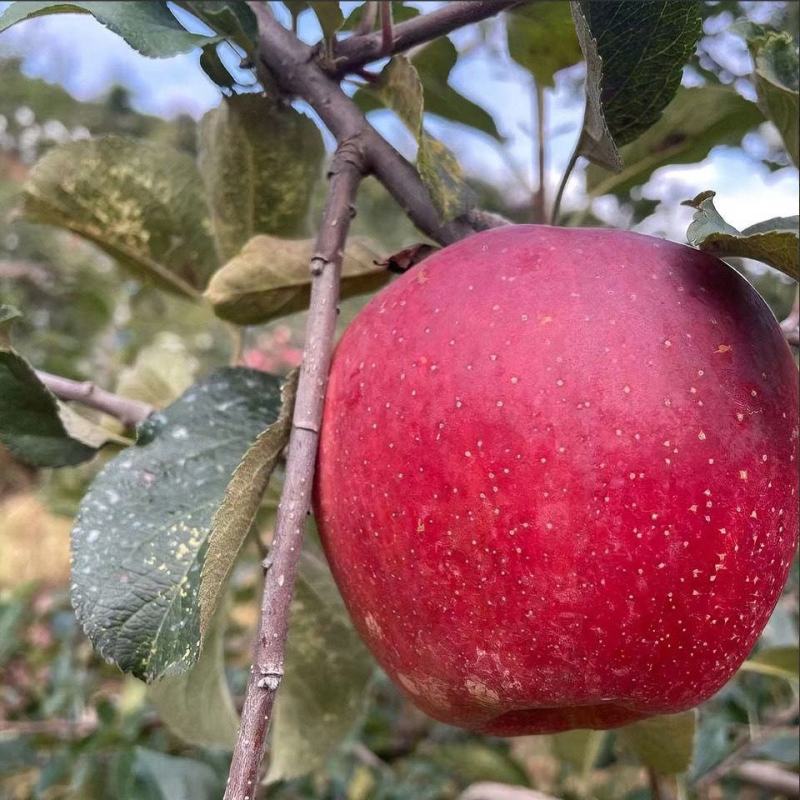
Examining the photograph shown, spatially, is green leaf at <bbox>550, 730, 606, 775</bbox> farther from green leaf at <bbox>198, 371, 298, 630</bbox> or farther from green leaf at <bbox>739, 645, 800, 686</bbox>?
green leaf at <bbox>198, 371, 298, 630</bbox>

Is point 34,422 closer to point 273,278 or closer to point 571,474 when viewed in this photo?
point 273,278

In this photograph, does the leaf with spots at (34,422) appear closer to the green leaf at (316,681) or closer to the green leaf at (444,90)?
the green leaf at (316,681)

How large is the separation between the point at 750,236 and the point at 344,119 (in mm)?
243

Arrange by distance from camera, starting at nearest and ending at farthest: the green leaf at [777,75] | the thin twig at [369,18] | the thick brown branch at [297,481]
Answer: the thick brown branch at [297,481]
the green leaf at [777,75]
the thin twig at [369,18]

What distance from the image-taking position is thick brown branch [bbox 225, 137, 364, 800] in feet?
0.97

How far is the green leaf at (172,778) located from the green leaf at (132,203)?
392 millimetres

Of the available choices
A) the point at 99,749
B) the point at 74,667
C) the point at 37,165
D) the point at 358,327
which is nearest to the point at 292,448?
the point at 358,327

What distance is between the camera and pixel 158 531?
15.8 inches

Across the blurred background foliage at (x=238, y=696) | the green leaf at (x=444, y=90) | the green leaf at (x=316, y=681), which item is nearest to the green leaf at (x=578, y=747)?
the blurred background foliage at (x=238, y=696)

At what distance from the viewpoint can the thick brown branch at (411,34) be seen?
0.45 m

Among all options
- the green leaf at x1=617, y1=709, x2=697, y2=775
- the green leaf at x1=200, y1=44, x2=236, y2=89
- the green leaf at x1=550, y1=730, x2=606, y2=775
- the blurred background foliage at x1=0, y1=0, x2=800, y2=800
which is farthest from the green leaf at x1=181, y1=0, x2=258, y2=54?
the green leaf at x1=550, y1=730, x2=606, y2=775

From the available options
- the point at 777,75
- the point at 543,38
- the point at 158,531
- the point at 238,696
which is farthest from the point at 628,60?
the point at 238,696

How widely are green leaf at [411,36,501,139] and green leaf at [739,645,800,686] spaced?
469 millimetres

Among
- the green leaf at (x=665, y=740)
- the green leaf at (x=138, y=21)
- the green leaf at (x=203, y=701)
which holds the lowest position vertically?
the green leaf at (x=665, y=740)
